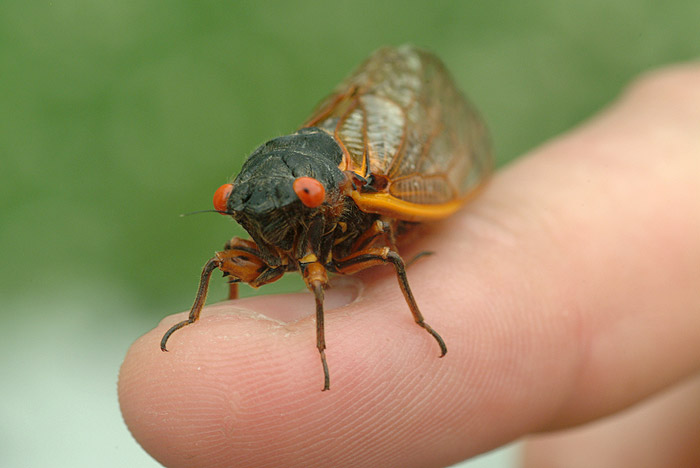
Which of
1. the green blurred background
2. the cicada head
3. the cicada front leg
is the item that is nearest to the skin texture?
the cicada front leg

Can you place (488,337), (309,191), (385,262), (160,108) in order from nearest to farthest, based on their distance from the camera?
(309,191)
(385,262)
(488,337)
(160,108)

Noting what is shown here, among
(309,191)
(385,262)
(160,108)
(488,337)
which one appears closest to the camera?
(309,191)

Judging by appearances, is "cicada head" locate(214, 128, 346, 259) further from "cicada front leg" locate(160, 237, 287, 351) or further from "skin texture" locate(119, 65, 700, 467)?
"skin texture" locate(119, 65, 700, 467)

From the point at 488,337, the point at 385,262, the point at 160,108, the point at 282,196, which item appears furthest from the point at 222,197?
the point at 160,108

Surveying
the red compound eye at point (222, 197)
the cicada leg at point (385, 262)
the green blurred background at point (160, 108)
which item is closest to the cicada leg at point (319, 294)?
the cicada leg at point (385, 262)

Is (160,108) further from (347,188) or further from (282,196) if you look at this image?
(282,196)

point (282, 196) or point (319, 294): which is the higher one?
point (282, 196)

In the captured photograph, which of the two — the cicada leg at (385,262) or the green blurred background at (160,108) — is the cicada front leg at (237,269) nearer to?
the cicada leg at (385,262)

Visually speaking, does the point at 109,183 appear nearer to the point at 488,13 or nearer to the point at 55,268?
the point at 55,268

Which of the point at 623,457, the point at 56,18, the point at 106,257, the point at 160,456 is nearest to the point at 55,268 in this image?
the point at 106,257
